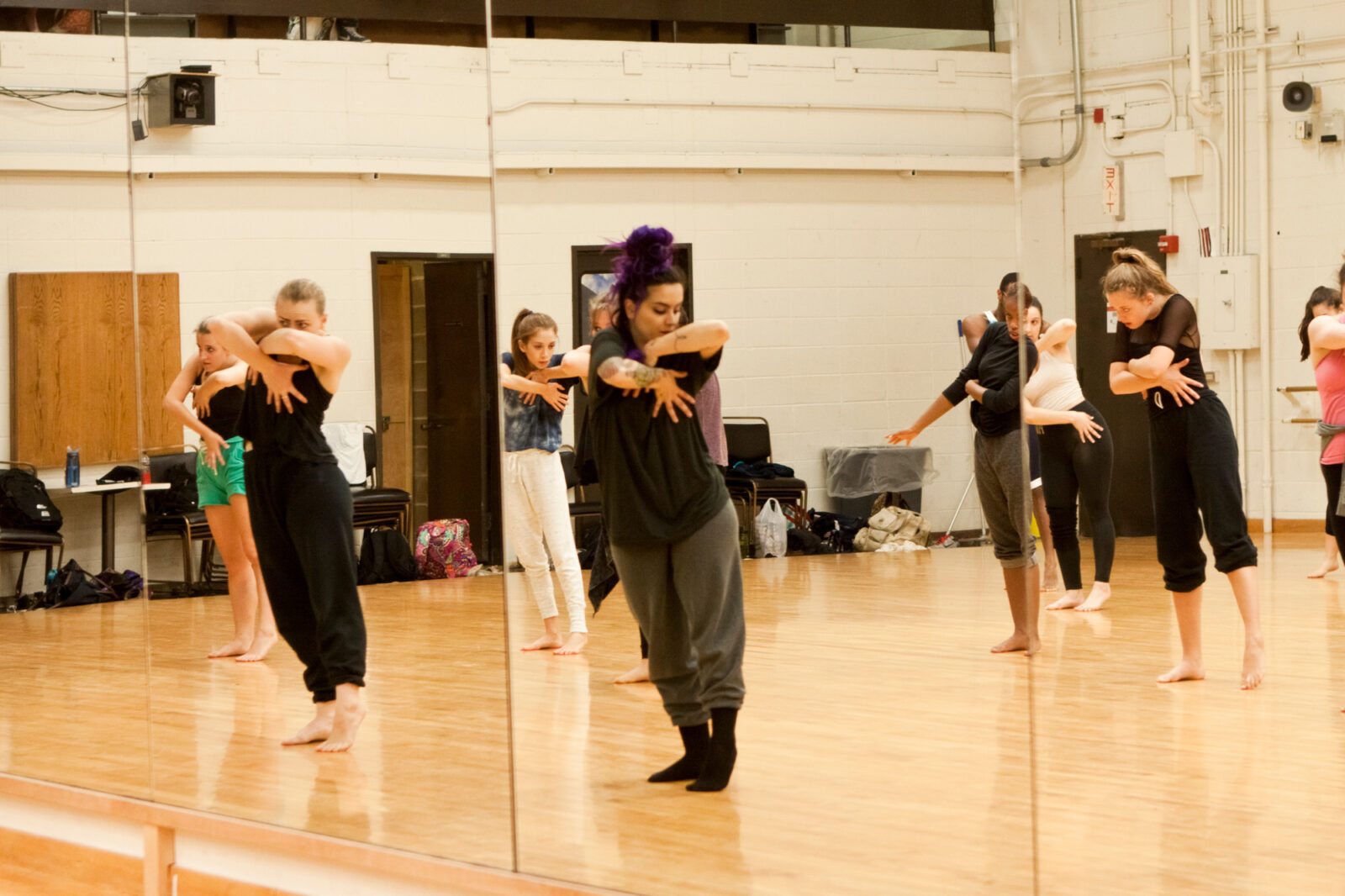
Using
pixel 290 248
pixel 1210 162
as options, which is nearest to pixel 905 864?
pixel 290 248

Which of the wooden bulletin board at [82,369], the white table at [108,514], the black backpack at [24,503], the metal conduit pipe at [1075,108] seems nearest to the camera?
the metal conduit pipe at [1075,108]

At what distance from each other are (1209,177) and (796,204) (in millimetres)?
3048

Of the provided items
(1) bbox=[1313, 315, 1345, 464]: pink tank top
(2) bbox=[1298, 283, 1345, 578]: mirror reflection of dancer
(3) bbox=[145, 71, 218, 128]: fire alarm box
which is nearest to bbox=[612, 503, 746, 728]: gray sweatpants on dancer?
(3) bbox=[145, 71, 218, 128]: fire alarm box

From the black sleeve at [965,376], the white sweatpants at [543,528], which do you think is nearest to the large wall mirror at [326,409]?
the white sweatpants at [543,528]

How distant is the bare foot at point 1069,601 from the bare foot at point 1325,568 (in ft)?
10.1

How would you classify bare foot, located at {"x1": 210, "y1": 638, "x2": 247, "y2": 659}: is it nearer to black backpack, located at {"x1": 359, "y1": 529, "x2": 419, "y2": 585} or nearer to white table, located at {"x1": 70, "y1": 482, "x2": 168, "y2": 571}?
black backpack, located at {"x1": 359, "y1": 529, "x2": 419, "y2": 585}

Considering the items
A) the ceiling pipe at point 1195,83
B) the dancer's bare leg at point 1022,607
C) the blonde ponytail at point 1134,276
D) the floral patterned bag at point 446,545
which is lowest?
the dancer's bare leg at point 1022,607

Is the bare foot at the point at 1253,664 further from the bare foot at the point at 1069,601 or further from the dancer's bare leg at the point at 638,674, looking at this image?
the dancer's bare leg at the point at 638,674

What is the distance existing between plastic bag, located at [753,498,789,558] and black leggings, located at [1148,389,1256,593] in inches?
66.6

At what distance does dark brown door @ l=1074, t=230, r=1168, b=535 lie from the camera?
9.16 feet

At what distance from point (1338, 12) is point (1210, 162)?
2.98 m

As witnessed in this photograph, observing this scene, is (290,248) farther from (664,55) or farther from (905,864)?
(905,864)

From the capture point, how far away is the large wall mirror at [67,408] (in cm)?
394

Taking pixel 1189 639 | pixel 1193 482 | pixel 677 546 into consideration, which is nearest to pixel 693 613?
pixel 677 546
